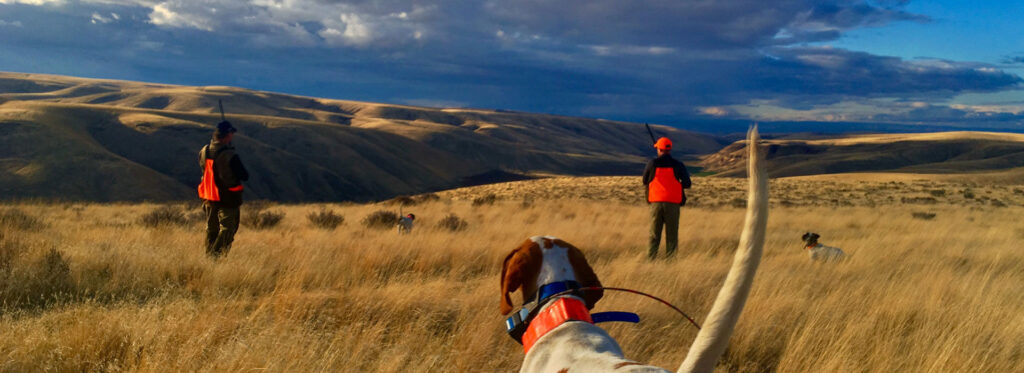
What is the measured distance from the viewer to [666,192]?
24.2ft

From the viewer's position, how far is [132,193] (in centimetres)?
5516

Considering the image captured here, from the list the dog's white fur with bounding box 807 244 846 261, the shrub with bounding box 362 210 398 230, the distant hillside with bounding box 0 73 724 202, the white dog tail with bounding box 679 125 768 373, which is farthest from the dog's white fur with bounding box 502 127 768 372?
the distant hillside with bounding box 0 73 724 202

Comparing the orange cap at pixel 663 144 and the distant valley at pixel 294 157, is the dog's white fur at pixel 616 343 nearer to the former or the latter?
the orange cap at pixel 663 144

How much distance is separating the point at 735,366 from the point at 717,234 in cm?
690

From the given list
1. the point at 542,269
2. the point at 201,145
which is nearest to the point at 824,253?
the point at 542,269

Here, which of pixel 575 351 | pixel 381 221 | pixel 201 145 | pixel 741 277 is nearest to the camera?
pixel 741 277

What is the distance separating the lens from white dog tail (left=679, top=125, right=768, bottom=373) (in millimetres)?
1018

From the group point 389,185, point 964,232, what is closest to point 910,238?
point 964,232

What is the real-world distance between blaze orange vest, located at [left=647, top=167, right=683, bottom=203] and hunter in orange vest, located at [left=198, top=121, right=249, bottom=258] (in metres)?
5.29

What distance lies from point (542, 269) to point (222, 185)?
18.3ft

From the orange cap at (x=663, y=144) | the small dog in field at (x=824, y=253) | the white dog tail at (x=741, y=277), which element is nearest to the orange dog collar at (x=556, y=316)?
the white dog tail at (x=741, y=277)

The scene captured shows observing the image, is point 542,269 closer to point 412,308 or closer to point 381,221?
point 412,308

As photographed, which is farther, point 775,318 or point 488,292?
point 488,292

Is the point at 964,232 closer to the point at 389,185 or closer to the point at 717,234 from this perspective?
the point at 717,234
